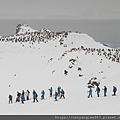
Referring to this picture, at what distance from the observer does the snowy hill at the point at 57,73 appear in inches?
907

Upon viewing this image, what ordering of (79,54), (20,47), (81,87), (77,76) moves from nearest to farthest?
(81,87)
(77,76)
(79,54)
(20,47)

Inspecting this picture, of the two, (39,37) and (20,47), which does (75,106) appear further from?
(39,37)

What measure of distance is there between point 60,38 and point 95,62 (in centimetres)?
2515

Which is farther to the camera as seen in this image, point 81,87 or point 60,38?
point 60,38

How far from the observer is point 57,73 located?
1638 inches

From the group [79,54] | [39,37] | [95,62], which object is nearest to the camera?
[95,62]

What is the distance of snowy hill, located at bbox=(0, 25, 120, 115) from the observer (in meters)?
23.0

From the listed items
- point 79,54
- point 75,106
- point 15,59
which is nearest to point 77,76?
point 79,54

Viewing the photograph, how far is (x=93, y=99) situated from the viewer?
82.6ft

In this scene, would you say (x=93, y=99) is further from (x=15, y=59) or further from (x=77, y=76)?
(x=15, y=59)

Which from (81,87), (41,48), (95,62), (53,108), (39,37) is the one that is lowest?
(53,108)

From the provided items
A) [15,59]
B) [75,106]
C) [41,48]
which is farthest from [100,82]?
[41,48]

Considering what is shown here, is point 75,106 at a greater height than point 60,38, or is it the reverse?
point 60,38

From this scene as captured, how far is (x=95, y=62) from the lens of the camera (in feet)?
132
